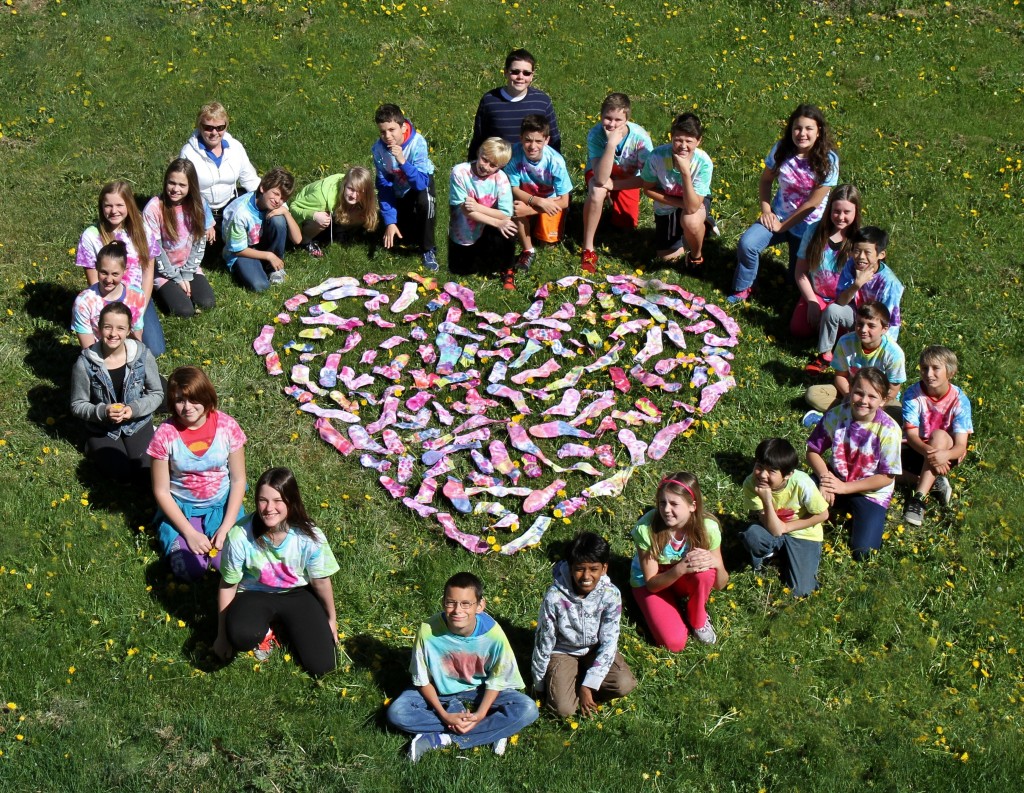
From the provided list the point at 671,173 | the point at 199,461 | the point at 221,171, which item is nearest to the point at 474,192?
the point at 671,173

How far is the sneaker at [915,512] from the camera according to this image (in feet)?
28.2

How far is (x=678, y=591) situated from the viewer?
7.70 meters

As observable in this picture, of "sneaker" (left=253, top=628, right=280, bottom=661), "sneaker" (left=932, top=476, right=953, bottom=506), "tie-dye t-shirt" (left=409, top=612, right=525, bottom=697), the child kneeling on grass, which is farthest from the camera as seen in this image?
"sneaker" (left=932, top=476, right=953, bottom=506)

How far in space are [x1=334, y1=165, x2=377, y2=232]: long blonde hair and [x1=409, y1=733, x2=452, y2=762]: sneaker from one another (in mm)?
5787

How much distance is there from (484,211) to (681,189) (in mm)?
1959

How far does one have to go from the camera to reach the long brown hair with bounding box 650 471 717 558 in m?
7.33

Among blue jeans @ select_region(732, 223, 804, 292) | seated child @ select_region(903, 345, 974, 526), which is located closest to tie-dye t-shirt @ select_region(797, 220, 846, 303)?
blue jeans @ select_region(732, 223, 804, 292)

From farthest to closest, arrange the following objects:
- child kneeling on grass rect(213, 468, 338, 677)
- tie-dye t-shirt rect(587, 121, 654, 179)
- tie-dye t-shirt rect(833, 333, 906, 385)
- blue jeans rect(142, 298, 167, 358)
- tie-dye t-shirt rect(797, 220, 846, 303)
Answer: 1. tie-dye t-shirt rect(587, 121, 654, 179)
2. tie-dye t-shirt rect(797, 220, 846, 303)
3. blue jeans rect(142, 298, 167, 358)
4. tie-dye t-shirt rect(833, 333, 906, 385)
5. child kneeling on grass rect(213, 468, 338, 677)

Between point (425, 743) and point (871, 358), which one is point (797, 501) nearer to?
point (871, 358)

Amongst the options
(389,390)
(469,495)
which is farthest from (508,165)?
(469,495)

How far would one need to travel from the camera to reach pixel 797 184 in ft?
35.6

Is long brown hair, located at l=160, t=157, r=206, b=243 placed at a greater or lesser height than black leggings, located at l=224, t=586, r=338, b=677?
Result: greater

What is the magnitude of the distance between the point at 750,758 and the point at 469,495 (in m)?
2.89

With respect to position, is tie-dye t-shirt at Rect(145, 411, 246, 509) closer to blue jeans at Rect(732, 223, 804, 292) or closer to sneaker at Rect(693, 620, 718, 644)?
sneaker at Rect(693, 620, 718, 644)
